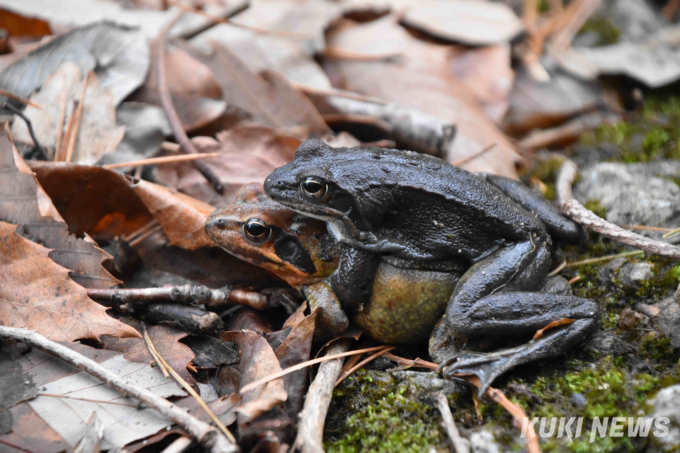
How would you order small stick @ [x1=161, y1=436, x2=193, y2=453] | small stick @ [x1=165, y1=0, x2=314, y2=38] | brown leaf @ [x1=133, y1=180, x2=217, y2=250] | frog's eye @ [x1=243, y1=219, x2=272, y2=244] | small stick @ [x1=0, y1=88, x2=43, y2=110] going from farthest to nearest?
small stick @ [x1=165, y1=0, x2=314, y2=38]
small stick @ [x1=0, y1=88, x2=43, y2=110]
brown leaf @ [x1=133, y1=180, x2=217, y2=250]
frog's eye @ [x1=243, y1=219, x2=272, y2=244]
small stick @ [x1=161, y1=436, x2=193, y2=453]

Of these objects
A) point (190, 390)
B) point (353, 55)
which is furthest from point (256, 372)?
point (353, 55)

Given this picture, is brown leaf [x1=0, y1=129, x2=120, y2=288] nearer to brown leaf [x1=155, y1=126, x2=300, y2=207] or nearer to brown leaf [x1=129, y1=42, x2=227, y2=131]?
brown leaf [x1=155, y1=126, x2=300, y2=207]

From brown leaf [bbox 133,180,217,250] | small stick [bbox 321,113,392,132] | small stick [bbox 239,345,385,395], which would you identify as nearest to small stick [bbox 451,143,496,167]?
small stick [bbox 321,113,392,132]

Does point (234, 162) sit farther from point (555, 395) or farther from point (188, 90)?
point (555, 395)

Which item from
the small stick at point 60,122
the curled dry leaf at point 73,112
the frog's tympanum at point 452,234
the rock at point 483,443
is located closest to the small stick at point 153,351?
the frog's tympanum at point 452,234

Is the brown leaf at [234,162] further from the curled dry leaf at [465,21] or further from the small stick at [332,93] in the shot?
the curled dry leaf at [465,21]
